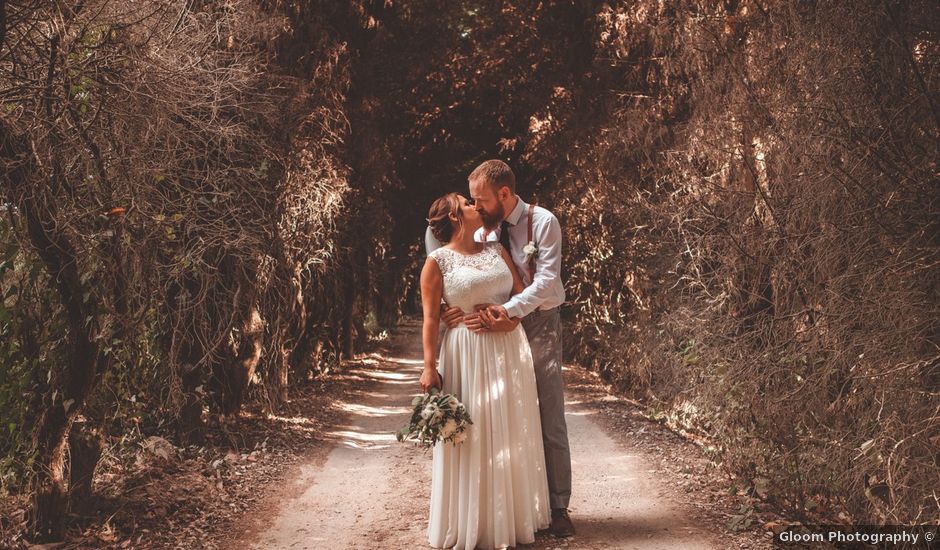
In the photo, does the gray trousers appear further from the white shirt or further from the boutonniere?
the boutonniere

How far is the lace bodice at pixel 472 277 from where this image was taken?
16.8 ft

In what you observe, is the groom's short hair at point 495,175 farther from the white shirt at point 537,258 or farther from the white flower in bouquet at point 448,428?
the white flower in bouquet at point 448,428

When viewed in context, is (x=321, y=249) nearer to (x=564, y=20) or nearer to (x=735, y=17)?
(x=564, y=20)

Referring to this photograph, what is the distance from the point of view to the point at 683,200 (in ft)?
25.1

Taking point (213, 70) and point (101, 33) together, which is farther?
point (213, 70)

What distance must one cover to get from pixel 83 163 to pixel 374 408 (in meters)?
6.87

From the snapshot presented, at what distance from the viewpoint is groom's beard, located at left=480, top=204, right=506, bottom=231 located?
531 centimetres

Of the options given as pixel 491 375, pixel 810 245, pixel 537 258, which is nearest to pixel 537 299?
pixel 537 258

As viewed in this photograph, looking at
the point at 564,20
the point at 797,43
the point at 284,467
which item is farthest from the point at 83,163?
the point at 564,20

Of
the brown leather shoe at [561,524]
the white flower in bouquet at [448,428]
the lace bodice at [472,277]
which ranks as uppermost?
the lace bodice at [472,277]

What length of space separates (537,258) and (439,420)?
1.22 meters

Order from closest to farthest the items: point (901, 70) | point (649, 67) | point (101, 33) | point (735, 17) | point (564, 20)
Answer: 1. point (901, 70)
2. point (101, 33)
3. point (735, 17)
4. point (649, 67)
5. point (564, 20)

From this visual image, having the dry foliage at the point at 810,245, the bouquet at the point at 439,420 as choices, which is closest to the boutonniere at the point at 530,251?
the bouquet at the point at 439,420

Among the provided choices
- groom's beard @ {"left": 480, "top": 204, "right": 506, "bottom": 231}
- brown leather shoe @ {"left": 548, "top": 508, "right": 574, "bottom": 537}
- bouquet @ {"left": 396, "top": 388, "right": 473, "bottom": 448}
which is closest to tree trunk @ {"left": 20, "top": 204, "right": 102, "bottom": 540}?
bouquet @ {"left": 396, "top": 388, "right": 473, "bottom": 448}
